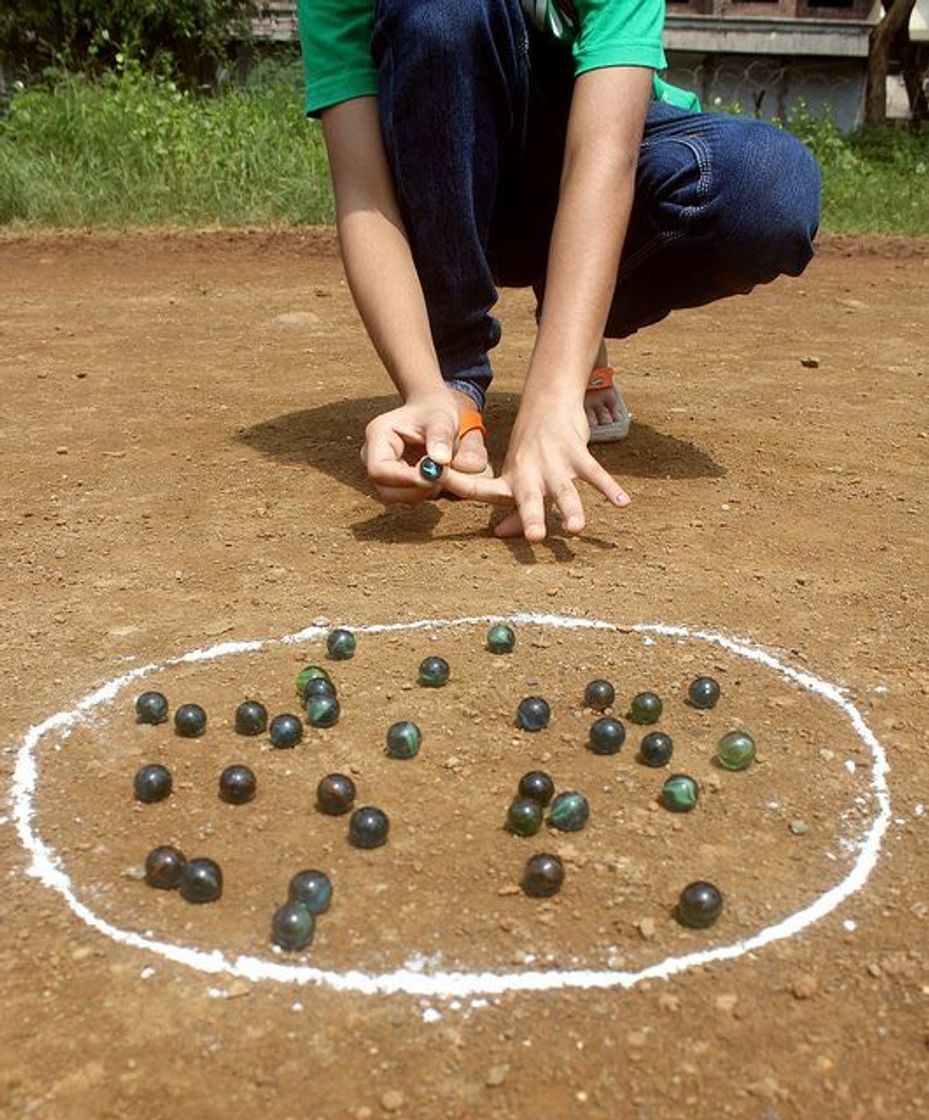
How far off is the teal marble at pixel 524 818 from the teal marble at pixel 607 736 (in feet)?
0.74

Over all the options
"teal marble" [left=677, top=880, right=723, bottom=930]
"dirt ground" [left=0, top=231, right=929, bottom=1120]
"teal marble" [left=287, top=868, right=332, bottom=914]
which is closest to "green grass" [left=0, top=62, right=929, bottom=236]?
"dirt ground" [left=0, top=231, right=929, bottom=1120]

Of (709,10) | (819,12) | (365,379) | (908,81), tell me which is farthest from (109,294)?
(819,12)

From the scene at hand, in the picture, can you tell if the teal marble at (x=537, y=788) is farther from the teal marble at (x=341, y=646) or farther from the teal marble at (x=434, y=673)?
the teal marble at (x=341, y=646)

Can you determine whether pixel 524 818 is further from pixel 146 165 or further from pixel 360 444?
pixel 146 165

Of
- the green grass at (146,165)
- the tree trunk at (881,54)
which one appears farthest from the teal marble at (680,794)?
the tree trunk at (881,54)

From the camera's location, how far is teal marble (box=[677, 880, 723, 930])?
1.62 meters

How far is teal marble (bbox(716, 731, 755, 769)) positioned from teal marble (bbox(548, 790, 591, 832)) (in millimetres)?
262

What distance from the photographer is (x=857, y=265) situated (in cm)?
680

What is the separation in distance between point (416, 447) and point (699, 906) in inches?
54.6

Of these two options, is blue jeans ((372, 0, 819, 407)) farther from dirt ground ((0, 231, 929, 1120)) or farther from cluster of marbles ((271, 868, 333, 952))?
cluster of marbles ((271, 868, 333, 952))

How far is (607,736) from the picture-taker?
2008mm

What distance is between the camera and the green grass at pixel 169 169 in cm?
745

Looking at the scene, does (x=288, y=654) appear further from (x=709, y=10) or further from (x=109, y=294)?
(x=709, y=10)

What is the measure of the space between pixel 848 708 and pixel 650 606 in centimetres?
46
